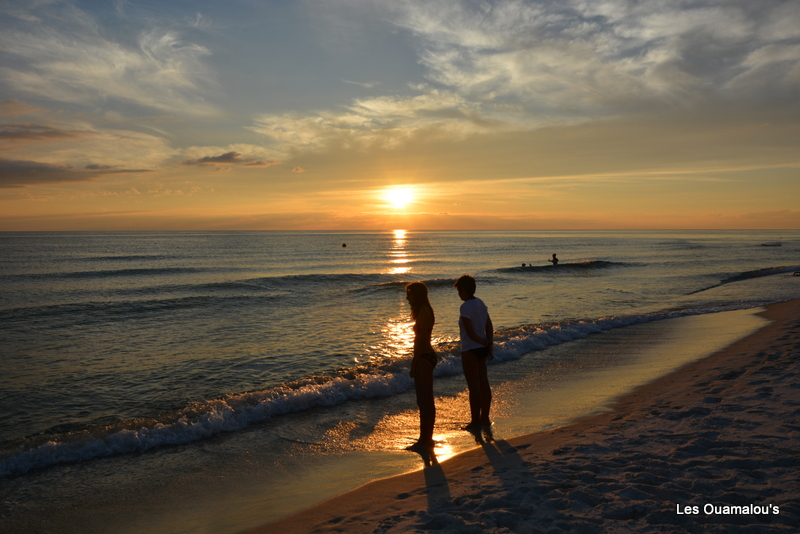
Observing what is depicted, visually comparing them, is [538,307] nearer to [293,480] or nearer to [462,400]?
[462,400]

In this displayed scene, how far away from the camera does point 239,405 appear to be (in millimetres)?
7680

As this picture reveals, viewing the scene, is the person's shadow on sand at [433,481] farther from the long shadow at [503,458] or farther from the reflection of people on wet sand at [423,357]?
the long shadow at [503,458]

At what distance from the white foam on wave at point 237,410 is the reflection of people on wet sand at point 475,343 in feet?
8.96

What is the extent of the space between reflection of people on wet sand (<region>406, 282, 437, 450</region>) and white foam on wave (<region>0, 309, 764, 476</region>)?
274 cm

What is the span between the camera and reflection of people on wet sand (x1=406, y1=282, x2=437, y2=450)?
5.62 metres

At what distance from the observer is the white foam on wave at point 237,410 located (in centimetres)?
617

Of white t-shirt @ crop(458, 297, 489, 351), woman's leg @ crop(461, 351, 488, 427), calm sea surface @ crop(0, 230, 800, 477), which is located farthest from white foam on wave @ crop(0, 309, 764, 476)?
white t-shirt @ crop(458, 297, 489, 351)

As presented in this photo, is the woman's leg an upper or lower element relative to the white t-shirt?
lower

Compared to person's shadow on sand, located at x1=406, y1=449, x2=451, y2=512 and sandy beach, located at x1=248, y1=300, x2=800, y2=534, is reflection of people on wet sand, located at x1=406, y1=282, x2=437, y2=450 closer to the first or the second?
person's shadow on sand, located at x1=406, y1=449, x2=451, y2=512

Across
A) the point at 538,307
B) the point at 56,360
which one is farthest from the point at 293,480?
the point at 538,307

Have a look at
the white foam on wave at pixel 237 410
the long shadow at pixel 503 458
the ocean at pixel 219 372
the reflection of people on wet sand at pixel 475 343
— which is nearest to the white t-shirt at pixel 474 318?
the reflection of people on wet sand at pixel 475 343

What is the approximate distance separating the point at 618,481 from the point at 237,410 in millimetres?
5769

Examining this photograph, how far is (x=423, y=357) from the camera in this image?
227 inches

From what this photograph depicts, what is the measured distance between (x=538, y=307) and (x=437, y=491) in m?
16.2
